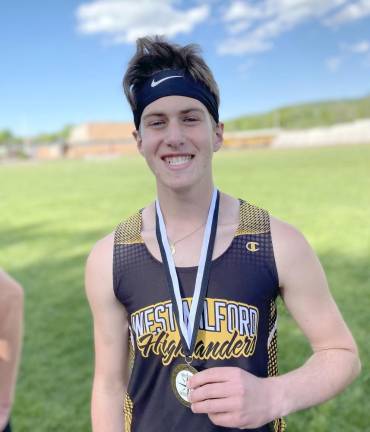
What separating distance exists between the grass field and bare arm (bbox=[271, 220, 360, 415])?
1.88 metres

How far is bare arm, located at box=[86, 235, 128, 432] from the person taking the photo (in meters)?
1.68

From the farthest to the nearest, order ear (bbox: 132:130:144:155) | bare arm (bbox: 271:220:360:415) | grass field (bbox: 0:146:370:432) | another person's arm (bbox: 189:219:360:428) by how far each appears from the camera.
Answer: grass field (bbox: 0:146:370:432) < ear (bbox: 132:130:144:155) < bare arm (bbox: 271:220:360:415) < another person's arm (bbox: 189:219:360:428)

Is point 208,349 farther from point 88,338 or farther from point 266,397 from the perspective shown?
point 88,338

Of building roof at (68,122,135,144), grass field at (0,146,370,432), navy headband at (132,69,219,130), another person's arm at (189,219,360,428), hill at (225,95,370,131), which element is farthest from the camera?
building roof at (68,122,135,144)

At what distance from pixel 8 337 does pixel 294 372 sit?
107 cm

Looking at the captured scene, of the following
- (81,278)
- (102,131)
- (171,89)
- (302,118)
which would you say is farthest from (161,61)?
(302,118)

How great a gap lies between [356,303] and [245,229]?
3916mm

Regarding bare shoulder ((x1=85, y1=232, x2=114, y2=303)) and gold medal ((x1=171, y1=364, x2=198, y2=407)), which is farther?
bare shoulder ((x1=85, y1=232, x2=114, y2=303))

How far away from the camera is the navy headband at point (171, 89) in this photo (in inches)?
63.0

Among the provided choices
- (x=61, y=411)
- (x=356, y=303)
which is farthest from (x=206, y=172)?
(x=356, y=303)

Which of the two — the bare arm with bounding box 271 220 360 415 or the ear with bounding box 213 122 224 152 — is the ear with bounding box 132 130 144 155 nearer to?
the ear with bounding box 213 122 224 152

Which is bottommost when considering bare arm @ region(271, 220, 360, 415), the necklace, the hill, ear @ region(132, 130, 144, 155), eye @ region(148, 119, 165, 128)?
bare arm @ region(271, 220, 360, 415)

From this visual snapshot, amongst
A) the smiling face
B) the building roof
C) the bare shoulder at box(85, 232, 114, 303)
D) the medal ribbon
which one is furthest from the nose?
the building roof

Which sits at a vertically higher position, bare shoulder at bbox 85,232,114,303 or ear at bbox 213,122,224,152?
ear at bbox 213,122,224,152
